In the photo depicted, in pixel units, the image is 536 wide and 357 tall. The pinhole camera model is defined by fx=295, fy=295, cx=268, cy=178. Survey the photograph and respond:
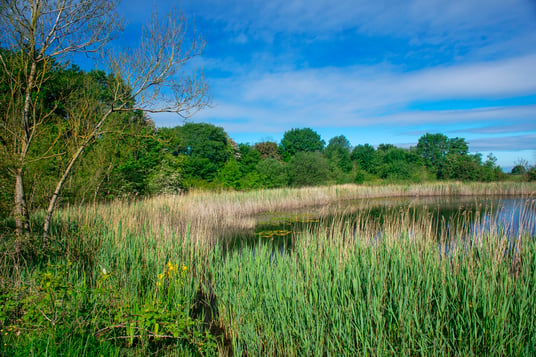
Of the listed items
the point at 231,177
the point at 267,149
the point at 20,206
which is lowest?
the point at 20,206

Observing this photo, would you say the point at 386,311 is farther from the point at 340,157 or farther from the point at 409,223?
the point at 340,157

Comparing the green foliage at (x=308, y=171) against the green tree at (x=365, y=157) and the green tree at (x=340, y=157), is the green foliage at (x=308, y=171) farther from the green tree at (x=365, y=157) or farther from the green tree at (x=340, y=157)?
the green tree at (x=365, y=157)

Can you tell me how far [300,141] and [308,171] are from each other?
41.4 ft

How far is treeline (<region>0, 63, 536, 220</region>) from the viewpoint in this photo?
19.5ft

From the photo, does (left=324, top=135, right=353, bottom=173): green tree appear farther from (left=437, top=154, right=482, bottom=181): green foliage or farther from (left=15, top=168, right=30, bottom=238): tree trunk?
(left=15, top=168, right=30, bottom=238): tree trunk

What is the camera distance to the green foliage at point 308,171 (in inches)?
929

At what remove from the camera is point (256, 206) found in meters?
12.9

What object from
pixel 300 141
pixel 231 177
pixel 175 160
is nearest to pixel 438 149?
pixel 300 141

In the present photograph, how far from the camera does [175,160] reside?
16.0 m

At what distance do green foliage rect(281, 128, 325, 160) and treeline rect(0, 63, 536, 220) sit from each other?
12 cm

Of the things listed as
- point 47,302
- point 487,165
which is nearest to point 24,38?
point 47,302

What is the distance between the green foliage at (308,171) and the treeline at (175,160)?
8 cm

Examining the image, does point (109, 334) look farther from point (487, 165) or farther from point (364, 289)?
point (487, 165)

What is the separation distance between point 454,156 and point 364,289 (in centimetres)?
3059
